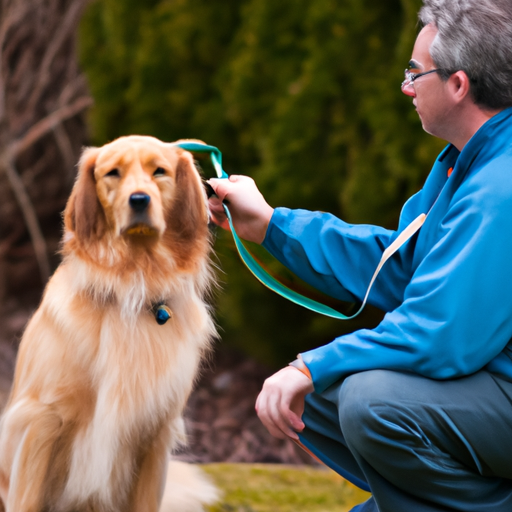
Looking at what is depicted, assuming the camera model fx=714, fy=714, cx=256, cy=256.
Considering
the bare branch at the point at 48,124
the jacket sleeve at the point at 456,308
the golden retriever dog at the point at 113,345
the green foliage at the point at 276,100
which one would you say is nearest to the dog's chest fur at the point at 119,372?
the golden retriever dog at the point at 113,345

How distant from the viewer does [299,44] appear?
3.58 metres

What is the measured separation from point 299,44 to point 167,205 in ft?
6.61

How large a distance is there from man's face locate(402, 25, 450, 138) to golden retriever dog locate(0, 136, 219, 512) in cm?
62

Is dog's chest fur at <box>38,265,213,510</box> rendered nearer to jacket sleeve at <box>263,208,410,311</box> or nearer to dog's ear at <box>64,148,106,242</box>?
dog's ear at <box>64,148,106,242</box>

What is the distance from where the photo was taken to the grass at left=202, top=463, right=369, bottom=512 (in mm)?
2618

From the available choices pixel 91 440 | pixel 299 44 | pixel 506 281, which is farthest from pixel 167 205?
pixel 299 44

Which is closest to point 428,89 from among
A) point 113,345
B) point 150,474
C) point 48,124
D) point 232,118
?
point 113,345

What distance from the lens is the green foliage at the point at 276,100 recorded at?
11.2ft

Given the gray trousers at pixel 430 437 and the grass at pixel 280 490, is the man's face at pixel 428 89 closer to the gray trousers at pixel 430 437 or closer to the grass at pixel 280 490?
the gray trousers at pixel 430 437

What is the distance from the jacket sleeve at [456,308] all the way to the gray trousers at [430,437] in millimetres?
47

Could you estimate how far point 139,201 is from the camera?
67.5 inches

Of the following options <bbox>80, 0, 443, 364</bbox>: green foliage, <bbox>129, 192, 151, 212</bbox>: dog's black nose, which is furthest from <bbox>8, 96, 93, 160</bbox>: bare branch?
<bbox>129, 192, 151, 212</bbox>: dog's black nose

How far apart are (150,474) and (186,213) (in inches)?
27.5

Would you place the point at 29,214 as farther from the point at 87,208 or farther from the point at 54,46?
the point at 87,208
